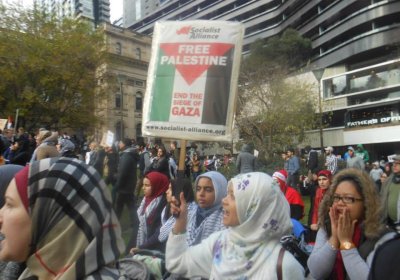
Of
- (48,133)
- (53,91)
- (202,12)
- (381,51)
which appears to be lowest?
(48,133)

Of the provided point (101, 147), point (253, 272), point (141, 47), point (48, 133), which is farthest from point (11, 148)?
point (141, 47)

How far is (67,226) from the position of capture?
167 centimetres

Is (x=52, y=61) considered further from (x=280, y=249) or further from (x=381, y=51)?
(x=381, y=51)

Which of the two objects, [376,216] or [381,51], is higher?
[381,51]

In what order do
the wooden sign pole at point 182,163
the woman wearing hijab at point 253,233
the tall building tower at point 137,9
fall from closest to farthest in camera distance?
the woman wearing hijab at point 253,233 → the wooden sign pole at point 182,163 → the tall building tower at point 137,9

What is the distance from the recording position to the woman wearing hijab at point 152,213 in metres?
5.05

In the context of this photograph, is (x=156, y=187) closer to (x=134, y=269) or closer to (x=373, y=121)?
(x=134, y=269)

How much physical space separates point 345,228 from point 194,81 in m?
1.71

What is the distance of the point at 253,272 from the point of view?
266cm

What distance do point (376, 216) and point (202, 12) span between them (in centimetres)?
8433

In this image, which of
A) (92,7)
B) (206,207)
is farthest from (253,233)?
(92,7)

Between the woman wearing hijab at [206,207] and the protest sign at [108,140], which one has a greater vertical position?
the protest sign at [108,140]

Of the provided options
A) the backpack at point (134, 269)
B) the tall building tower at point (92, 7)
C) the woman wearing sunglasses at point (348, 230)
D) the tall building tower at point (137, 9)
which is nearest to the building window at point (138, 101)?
the tall building tower at point (137, 9)

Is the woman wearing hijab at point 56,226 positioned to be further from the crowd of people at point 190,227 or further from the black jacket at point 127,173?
the black jacket at point 127,173
